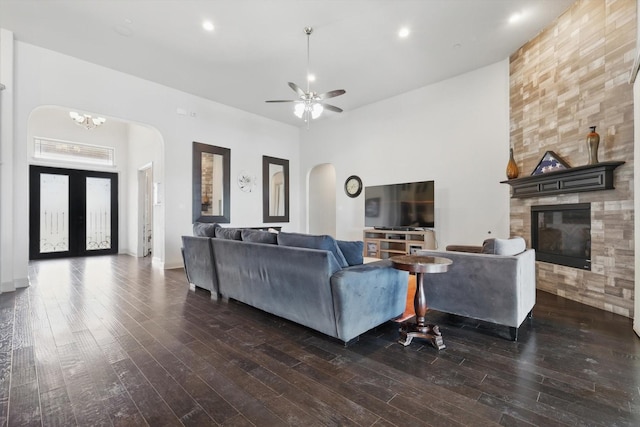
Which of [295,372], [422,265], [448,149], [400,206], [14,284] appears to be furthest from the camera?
[400,206]

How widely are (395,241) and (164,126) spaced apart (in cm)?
512

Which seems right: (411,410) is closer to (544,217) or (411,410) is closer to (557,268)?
(557,268)

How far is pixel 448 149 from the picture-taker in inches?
217

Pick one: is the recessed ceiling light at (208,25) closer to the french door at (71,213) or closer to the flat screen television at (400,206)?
the flat screen television at (400,206)

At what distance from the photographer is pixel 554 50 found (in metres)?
3.98

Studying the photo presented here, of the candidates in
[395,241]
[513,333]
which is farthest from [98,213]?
[513,333]

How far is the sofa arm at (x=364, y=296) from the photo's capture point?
227 centimetres

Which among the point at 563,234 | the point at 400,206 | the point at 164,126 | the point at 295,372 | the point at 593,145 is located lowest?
the point at 295,372

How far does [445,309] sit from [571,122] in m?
3.00

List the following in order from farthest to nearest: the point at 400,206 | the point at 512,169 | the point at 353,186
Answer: the point at 353,186 → the point at 400,206 → the point at 512,169

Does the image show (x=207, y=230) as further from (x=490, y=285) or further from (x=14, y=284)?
(x=490, y=285)

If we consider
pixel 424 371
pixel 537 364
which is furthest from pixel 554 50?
pixel 424 371

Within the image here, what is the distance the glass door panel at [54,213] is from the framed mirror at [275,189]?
498 cm

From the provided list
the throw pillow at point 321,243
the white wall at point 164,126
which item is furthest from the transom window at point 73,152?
the throw pillow at point 321,243
